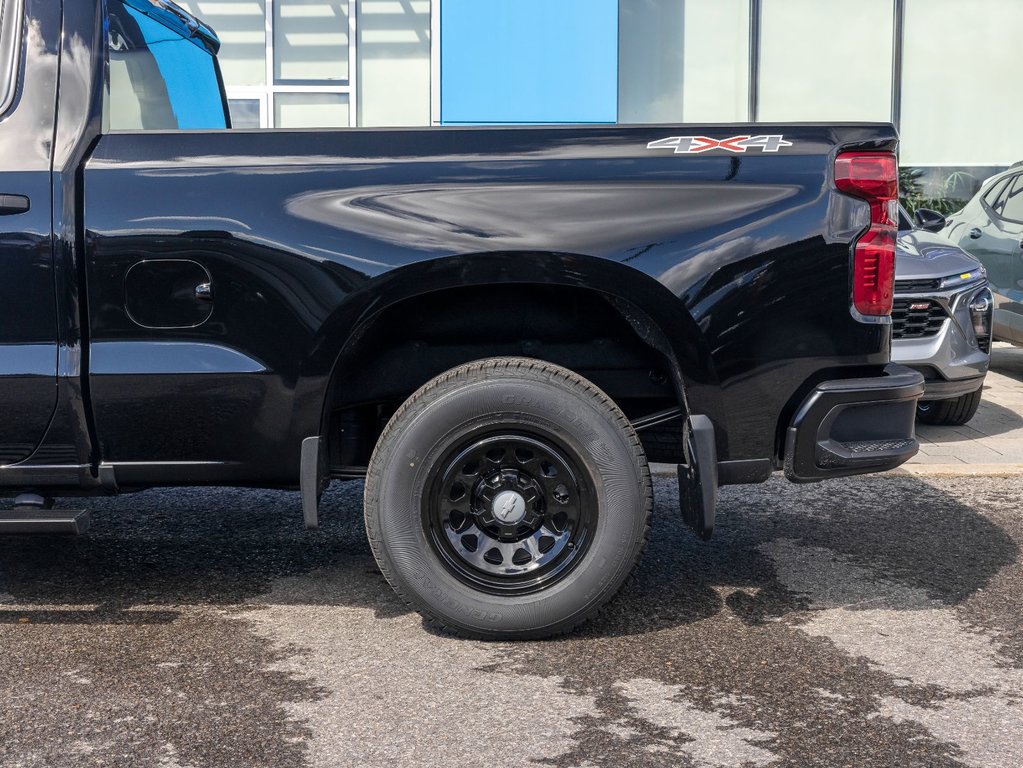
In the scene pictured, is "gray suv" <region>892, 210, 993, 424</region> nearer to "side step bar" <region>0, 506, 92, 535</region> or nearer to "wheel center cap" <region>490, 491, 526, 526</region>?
"wheel center cap" <region>490, 491, 526, 526</region>

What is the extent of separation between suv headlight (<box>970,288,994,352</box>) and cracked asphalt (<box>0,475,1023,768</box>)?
6.54 ft

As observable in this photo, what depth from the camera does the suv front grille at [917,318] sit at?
6.84 metres

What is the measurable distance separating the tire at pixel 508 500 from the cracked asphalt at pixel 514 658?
174mm

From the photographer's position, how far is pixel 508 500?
12.1ft

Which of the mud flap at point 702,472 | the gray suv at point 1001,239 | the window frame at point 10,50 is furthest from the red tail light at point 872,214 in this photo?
the gray suv at point 1001,239

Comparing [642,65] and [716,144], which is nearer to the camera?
[716,144]

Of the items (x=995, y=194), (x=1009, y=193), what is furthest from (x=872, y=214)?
(x=995, y=194)

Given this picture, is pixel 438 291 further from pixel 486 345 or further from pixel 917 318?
pixel 917 318

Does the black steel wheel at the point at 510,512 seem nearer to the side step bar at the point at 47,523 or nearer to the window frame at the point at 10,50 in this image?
the side step bar at the point at 47,523

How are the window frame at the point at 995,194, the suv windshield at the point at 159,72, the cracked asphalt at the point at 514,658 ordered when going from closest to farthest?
the cracked asphalt at the point at 514,658
the suv windshield at the point at 159,72
the window frame at the point at 995,194

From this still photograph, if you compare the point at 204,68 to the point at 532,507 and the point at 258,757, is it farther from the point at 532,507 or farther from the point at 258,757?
the point at 258,757

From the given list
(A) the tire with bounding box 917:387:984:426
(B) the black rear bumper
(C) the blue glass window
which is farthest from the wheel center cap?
(C) the blue glass window

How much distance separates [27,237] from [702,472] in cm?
211

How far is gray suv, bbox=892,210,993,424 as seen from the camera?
268 inches
